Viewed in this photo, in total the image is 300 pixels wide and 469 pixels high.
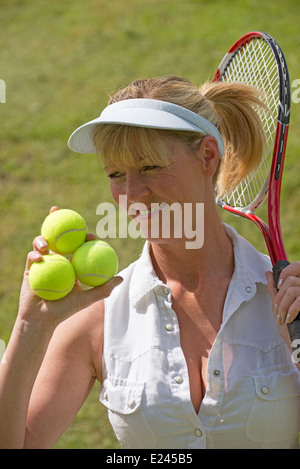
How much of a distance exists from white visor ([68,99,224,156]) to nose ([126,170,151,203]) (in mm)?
154

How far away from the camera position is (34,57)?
285 inches

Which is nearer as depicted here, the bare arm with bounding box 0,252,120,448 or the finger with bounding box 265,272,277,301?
the bare arm with bounding box 0,252,120,448

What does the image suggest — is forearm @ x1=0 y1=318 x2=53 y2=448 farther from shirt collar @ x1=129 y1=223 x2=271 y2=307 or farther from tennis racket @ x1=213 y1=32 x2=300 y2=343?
tennis racket @ x1=213 y1=32 x2=300 y2=343

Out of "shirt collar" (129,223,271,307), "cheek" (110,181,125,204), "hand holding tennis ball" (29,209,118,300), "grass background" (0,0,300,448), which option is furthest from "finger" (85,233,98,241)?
"grass background" (0,0,300,448)

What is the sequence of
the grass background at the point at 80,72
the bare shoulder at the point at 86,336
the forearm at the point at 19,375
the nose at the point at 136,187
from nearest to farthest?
the forearm at the point at 19,375
the nose at the point at 136,187
the bare shoulder at the point at 86,336
the grass background at the point at 80,72

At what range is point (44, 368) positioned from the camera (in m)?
2.11

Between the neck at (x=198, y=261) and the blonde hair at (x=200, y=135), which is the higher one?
the blonde hair at (x=200, y=135)

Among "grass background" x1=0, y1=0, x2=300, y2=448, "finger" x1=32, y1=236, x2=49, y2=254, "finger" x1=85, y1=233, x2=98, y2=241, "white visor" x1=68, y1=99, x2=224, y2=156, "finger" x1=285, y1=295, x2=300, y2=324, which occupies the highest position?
"grass background" x1=0, y1=0, x2=300, y2=448

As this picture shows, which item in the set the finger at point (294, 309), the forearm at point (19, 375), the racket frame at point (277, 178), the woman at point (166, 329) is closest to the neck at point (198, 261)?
the woman at point (166, 329)

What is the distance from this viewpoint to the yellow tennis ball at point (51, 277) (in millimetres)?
1904

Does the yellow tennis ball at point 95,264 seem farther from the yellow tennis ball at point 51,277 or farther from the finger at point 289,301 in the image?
the finger at point 289,301

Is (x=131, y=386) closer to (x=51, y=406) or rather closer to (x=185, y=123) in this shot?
(x=51, y=406)

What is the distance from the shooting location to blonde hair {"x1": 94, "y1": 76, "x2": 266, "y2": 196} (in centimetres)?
202
